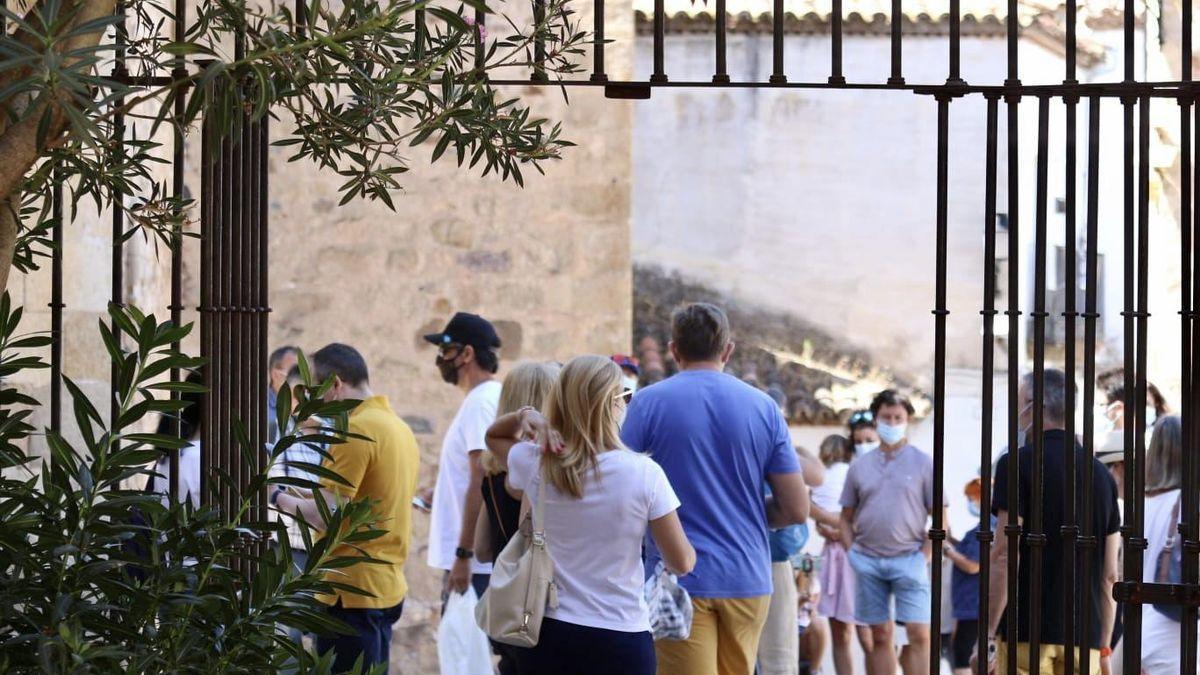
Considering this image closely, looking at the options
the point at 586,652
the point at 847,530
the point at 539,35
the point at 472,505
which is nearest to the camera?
the point at 539,35

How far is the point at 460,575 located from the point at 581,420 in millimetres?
1771

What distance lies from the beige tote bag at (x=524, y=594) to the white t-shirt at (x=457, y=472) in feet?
5.32

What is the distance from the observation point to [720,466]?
457cm

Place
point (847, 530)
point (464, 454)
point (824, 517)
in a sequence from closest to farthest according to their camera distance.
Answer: point (464, 454), point (847, 530), point (824, 517)

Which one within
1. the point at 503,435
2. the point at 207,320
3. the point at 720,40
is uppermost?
the point at 720,40

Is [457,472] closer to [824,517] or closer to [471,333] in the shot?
[471,333]

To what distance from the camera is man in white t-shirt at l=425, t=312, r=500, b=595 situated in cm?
543

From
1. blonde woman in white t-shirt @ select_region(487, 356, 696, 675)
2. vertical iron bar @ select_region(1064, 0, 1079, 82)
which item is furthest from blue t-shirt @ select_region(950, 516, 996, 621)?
vertical iron bar @ select_region(1064, 0, 1079, 82)

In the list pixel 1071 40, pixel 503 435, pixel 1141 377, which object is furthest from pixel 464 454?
pixel 1071 40

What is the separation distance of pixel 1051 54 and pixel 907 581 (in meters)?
10.3

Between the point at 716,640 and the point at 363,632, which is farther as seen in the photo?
the point at 363,632

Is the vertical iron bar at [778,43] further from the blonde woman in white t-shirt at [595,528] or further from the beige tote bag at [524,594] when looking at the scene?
the beige tote bag at [524,594]

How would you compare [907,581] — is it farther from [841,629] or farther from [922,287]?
[922,287]

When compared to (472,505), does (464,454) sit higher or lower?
higher
